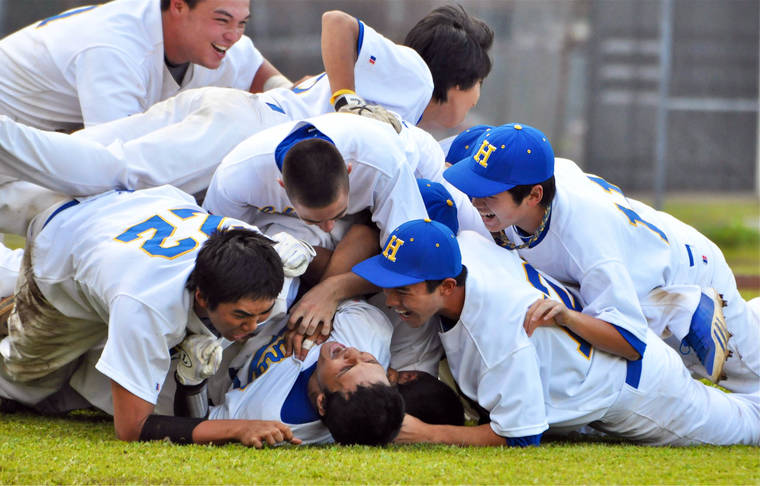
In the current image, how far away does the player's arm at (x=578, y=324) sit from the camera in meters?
3.50

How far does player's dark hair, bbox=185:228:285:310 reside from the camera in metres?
3.21

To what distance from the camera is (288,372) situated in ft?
11.7

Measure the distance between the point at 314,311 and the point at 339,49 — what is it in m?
1.36

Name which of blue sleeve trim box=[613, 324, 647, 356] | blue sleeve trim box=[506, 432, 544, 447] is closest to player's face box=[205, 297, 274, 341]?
blue sleeve trim box=[506, 432, 544, 447]

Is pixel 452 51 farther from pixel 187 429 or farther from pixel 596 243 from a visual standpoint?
pixel 187 429

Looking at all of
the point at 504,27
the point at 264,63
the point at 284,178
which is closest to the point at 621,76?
the point at 504,27

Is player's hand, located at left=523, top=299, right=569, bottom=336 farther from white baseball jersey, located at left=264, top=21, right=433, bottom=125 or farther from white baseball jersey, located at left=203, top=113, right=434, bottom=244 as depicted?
white baseball jersey, located at left=264, top=21, right=433, bottom=125

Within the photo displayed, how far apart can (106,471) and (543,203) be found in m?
1.92

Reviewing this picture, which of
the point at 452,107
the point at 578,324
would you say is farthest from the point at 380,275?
the point at 452,107

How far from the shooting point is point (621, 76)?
10.6 meters

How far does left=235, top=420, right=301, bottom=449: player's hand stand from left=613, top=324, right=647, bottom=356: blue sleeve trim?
4.34 ft

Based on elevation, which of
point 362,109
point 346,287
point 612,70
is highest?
point 362,109

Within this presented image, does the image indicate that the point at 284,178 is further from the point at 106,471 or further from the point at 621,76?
the point at 621,76

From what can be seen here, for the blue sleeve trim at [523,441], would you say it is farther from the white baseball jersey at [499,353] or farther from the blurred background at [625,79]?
Result: the blurred background at [625,79]
